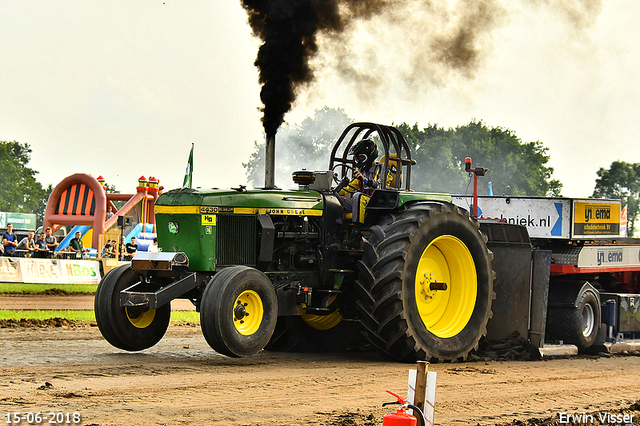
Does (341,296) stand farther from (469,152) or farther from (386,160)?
(469,152)

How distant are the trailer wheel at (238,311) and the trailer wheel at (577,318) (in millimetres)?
5015

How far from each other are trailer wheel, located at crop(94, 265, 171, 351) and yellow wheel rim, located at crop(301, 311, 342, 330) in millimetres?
2045

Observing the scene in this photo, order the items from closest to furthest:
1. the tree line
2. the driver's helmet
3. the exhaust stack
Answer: the exhaust stack → the driver's helmet → the tree line

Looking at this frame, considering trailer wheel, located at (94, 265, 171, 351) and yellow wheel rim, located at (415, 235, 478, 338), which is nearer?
trailer wheel, located at (94, 265, 171, 351)

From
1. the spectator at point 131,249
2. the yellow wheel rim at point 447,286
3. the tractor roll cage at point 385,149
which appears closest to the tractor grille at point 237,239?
the tractor roll cage at point 385,149

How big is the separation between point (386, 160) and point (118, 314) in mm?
3781

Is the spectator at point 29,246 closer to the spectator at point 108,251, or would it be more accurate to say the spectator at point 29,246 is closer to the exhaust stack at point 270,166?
the spectator at point 108,251

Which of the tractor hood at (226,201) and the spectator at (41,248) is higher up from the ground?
the tractor hood at (226,201)

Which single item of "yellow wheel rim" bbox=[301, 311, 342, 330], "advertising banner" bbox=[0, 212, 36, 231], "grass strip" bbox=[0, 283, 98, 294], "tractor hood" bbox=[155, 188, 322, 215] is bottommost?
"grass strip" bbox=[0, 283, 98, 294]

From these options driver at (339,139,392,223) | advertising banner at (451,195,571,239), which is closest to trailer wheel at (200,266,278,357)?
driver at (339,139,392,223)

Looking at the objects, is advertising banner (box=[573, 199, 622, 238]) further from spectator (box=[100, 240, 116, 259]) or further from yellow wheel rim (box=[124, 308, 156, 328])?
spectator (box=[100, 240, 116, 259])

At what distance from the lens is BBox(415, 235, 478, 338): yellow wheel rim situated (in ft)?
31.4

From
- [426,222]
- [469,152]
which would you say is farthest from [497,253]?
[469,152]

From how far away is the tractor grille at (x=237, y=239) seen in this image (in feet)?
28.6
